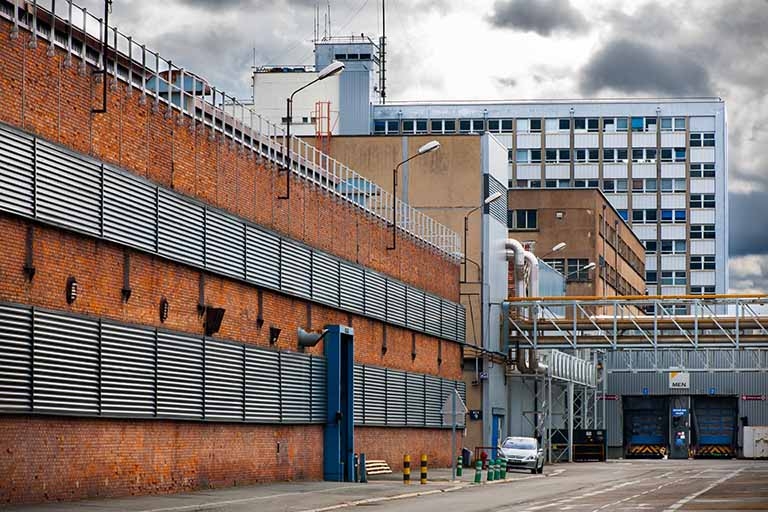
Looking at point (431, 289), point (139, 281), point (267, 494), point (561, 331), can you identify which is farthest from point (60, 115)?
point (561, 331)

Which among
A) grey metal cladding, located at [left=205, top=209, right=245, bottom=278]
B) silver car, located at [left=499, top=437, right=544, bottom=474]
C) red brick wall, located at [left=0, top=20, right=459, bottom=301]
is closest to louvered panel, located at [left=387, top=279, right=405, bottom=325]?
red brick wall, located at [left=0, top=20, right=459, bottom=301]

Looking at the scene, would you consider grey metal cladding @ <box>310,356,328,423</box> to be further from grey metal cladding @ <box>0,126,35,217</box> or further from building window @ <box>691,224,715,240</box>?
building window @ <box>691,224,715,240</box>

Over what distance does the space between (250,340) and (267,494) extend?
6.29 m

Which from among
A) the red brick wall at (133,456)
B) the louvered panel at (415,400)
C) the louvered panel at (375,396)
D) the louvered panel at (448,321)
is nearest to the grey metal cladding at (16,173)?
the red brick wall at (133,456)

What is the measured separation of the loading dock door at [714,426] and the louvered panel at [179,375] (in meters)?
73.2

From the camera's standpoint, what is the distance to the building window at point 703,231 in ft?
499

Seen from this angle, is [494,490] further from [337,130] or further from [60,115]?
[337,130]

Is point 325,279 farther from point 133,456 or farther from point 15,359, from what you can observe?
point 15,359

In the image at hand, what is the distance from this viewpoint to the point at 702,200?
497 ft

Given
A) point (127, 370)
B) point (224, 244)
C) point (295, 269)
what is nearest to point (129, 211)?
point (127, 370)

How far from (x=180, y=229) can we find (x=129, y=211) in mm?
3043

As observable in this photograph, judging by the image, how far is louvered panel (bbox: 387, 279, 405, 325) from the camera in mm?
56062

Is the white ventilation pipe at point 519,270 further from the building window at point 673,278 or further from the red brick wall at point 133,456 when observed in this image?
the building window at point 673,278

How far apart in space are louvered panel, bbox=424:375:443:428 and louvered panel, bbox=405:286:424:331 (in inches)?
97.6
